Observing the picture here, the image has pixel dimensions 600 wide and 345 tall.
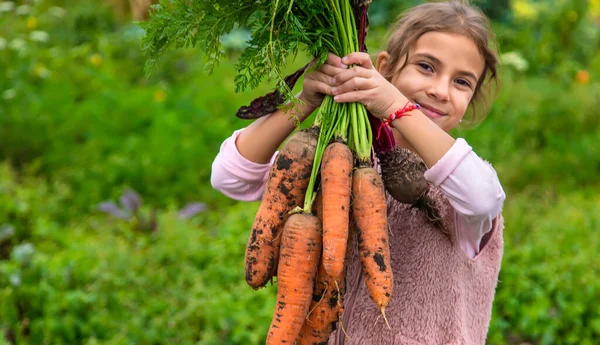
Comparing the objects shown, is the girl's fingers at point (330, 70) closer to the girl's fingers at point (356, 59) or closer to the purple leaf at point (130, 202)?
the girl's fingers at point (356, 59)

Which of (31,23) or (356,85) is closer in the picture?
(356,85)

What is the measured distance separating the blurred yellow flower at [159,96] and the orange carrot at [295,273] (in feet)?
13.9

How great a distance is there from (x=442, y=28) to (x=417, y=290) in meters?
0.74

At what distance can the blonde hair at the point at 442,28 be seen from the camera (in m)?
→ 1.86

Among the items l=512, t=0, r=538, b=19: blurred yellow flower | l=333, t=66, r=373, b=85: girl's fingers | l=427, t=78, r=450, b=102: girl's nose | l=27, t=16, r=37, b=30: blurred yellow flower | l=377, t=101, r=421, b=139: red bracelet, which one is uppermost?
l=333, t=66, r=373, b=85: girl's fingers

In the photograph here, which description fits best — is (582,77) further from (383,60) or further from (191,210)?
(383,60)


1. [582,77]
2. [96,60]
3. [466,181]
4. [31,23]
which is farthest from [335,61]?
[31,23]

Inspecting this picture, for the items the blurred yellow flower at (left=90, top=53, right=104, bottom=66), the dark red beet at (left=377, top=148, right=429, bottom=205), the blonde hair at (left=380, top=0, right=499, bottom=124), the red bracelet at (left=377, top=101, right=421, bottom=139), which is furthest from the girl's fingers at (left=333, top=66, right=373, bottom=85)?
the blurred yellow flower at (left=90, top=53, right=104, bottom=66)

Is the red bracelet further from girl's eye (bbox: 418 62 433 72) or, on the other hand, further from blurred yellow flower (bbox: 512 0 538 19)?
blurred yellow flower (bbox: 512 0 538 19)

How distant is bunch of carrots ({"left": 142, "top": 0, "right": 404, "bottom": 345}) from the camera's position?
1555mm

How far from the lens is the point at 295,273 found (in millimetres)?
1625

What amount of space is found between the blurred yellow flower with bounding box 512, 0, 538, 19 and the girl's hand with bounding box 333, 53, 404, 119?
6799 millimetres

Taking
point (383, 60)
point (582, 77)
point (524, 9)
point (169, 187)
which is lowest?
point (524, 9)

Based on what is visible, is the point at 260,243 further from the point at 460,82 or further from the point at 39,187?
the point at 39,187
